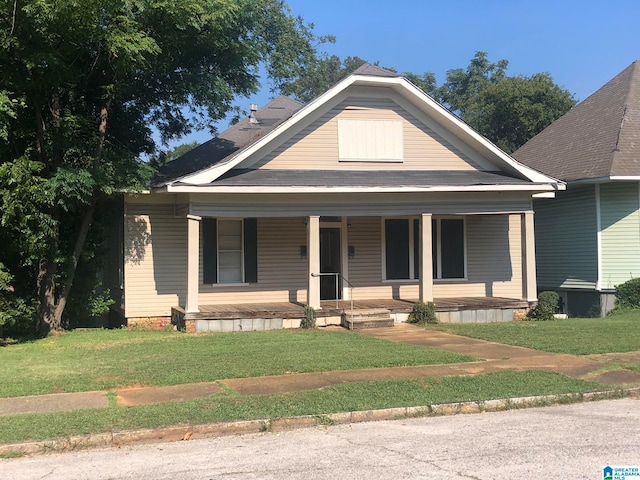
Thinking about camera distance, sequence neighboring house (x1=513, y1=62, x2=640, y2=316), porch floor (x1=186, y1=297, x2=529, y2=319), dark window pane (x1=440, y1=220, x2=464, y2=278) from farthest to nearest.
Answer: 1. dark window pane (x1=440, y1=220, x2=464, y2=278)
2. neighboring house (x1=513, y1=62, x2=640, y2=316)
3. porch floor (x1=186, y1=297, x2=529, y2=319)

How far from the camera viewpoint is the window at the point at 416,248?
16.8 m

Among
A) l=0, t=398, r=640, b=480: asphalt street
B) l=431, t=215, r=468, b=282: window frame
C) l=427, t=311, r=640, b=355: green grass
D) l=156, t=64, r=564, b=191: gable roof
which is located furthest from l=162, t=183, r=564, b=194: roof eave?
l=0, t=398, r=640, b=480: asphalt street

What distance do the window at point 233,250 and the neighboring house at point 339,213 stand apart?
3cm

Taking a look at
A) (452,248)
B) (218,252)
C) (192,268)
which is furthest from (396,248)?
(192,268)

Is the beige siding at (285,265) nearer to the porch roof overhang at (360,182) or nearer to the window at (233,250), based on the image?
the window at (233,250)

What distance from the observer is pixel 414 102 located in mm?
15719

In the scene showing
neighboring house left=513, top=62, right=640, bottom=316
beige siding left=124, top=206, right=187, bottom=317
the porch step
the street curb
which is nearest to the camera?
the street curb

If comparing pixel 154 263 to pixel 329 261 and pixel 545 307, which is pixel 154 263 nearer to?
pixel 329 261

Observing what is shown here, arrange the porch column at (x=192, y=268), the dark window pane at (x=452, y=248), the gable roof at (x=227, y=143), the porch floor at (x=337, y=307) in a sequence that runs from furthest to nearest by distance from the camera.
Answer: the dark window pane at (x=452, y=248) < the gable roof at (x=227, y=143) < the porch floor at (x=337, y=307) < the porch column at (x=192, y=268)

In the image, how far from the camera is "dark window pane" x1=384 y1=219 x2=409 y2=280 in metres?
16.8

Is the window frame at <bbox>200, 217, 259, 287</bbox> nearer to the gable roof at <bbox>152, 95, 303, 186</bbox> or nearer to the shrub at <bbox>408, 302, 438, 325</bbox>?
the gable roof at <bbox>152, 95, 303, 186</bbox>

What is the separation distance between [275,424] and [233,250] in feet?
31.3

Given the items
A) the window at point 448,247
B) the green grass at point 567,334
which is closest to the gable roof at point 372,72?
the window at point 448,247

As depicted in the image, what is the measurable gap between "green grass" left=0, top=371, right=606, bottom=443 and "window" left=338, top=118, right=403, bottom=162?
8.16m
